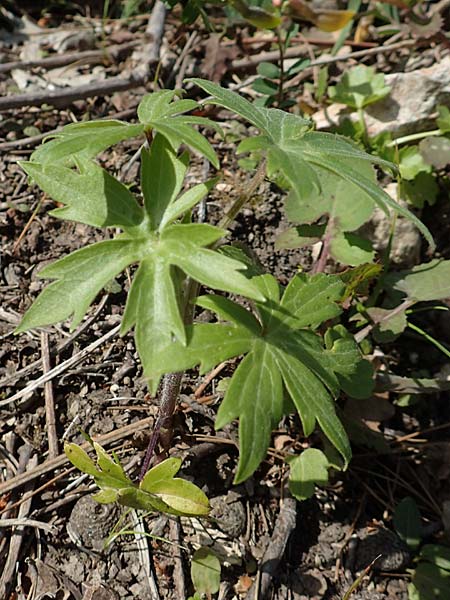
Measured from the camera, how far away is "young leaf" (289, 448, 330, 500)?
6.57 feet

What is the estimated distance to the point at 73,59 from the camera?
3.19 meters

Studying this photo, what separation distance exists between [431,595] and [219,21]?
2.91 m

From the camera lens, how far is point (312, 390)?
5.12ft

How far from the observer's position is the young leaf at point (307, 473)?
6.57 ft

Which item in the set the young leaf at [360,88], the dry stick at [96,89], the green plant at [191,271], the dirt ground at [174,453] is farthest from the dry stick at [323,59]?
the green plant at [191,271]

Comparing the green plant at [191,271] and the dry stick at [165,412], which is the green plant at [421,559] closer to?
A: the green plant at [191,271]

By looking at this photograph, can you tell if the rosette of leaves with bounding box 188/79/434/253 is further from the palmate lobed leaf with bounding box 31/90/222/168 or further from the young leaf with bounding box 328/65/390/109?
the young leaf with bounding box 328/65/390/109

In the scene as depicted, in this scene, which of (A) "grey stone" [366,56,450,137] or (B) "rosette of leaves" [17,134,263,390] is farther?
(A) "grey stone" [366,56,450,137]

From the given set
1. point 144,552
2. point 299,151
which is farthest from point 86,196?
point 144,552

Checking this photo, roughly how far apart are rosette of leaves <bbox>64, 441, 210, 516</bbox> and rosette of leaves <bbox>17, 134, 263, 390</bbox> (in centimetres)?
51

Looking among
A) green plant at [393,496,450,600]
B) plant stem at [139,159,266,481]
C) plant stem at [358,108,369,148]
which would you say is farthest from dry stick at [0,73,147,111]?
green plant at [393,496,450,600]

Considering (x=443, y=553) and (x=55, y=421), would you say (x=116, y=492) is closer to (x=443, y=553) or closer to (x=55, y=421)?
(x=55, y=421)

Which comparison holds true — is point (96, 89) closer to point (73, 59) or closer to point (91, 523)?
point (73, 59)

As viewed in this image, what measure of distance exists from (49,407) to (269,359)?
38.4 inches
